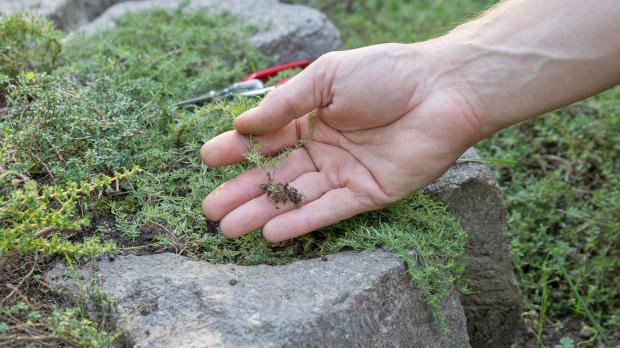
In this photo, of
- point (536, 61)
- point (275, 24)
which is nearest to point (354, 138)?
point (536, 61)

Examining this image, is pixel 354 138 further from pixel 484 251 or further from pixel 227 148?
pixel 484 251

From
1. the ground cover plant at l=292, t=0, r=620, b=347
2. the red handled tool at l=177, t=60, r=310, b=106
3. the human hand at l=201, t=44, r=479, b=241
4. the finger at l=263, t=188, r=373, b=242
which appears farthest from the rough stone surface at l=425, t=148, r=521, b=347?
the red handled tool at l=177, t=60, r=310, b=106

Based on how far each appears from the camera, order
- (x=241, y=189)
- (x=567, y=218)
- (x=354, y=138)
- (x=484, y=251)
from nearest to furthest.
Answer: (x=241, y=189) → (x=354, y=138) → (x=484, y=251) → (x=567, y=218)

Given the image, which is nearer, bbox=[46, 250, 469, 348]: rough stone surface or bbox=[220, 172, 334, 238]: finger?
bbox=[46, 250, 469, 348]: rough stone surface

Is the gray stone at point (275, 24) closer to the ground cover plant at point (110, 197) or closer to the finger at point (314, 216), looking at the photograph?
the ground cover plant at point (110, 197)

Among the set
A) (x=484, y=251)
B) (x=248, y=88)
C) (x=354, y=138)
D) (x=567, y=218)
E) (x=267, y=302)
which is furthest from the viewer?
(x=567, y=218)

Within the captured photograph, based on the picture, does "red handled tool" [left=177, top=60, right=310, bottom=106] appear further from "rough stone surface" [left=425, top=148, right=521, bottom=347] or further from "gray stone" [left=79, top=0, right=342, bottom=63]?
"rough stone surface" [left=425, top=148, right=521, bottom=347]

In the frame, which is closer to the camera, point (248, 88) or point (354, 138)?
point (354, 138)
